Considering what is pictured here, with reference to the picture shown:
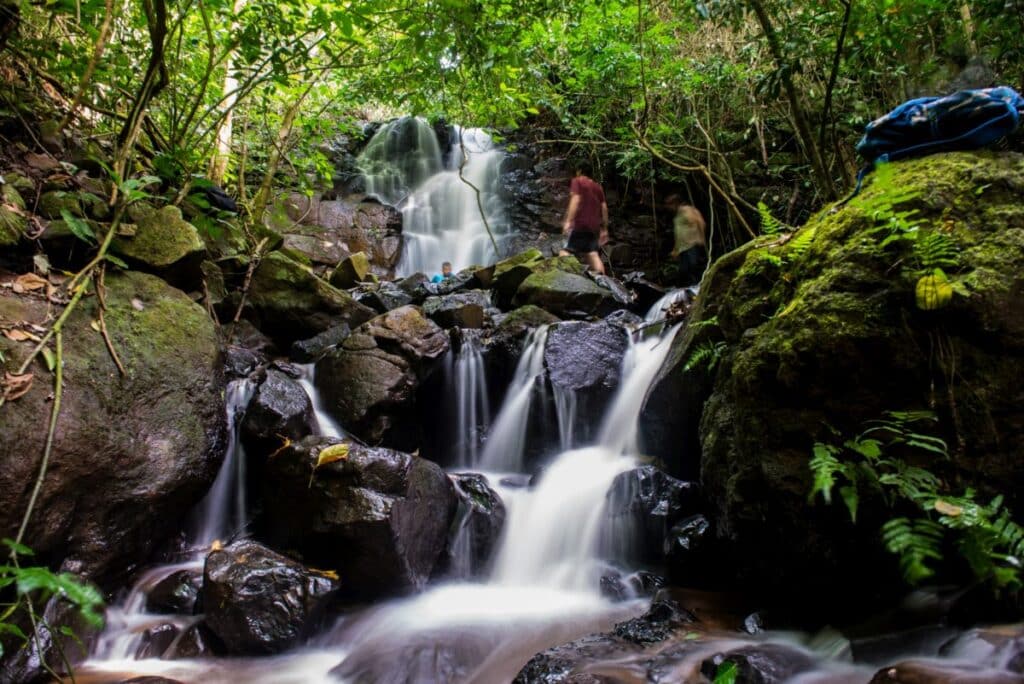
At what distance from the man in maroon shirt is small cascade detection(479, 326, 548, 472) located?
3.63 metres

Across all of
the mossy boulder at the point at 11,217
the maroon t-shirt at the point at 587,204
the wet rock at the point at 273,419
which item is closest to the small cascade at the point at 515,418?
the wet rock at the point at 273,419

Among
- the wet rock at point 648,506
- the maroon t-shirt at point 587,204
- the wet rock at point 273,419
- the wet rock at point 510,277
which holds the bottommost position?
the wet rock at point 648,506

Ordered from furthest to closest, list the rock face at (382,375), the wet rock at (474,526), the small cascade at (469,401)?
1. the small cascade at (469,401)
2. the rock face at (382,375)
3. the wet rock at (474,526)

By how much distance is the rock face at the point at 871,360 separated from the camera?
2.66m

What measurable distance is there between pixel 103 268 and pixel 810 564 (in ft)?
17.3

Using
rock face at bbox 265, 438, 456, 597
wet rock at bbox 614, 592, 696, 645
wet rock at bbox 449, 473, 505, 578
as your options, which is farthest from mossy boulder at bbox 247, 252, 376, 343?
Answer: wet rock at bbox 614, 592, 696, 645

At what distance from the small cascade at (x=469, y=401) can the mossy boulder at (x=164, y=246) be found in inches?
113

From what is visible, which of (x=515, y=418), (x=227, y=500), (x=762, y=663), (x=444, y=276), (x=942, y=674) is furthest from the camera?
(x=444, y=276)

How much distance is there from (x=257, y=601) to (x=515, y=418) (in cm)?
327

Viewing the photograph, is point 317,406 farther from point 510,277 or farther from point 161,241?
point 510,277

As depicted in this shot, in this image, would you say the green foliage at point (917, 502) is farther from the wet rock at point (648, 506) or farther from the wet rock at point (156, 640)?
the wet rock at point (156, 640)

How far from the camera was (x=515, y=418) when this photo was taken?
6234 mm

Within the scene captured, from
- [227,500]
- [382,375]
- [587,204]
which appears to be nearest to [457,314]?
[382,375]

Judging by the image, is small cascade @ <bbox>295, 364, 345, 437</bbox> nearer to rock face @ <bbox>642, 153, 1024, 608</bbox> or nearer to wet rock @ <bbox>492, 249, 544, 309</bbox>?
wet rock @ <bbox>492, 249, 544, 309</bbox>
